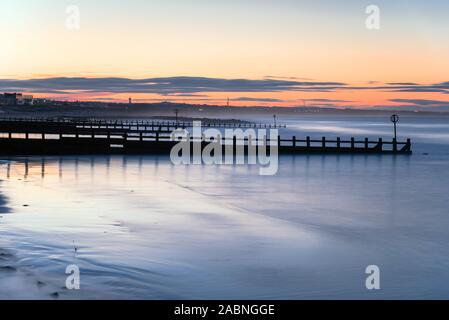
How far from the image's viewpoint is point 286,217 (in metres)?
24.0

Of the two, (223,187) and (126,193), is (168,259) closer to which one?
(126,193)

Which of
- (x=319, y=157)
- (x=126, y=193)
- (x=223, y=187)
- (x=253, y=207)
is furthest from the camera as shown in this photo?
(x=319, y=157)

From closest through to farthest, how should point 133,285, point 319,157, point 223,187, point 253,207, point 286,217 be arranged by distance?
1. point 133,285
2. point 286,217
3. point 253,207
4. point 223,187
5. point 319,157

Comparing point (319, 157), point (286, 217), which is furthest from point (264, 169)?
point (286, 217)

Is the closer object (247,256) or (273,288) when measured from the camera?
(273,288)

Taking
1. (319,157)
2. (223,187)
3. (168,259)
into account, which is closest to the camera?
(168,259)

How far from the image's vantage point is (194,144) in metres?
53.6

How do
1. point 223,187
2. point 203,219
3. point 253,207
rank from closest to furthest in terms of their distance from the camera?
point 203,219 → point 253,207 → point 223,187

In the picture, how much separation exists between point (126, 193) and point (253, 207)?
222 inches

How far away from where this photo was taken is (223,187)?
33.0 meters

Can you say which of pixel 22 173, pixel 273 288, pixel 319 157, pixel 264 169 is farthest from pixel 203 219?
pixel 319 157
